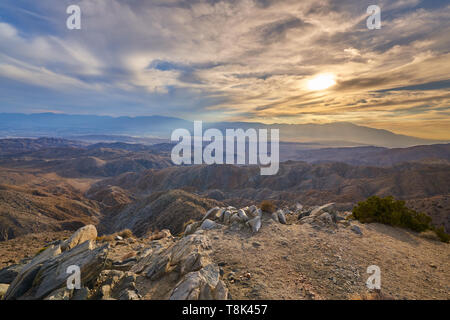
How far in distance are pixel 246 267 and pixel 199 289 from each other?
2.14 m

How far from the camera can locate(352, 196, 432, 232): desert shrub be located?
35.8 feet

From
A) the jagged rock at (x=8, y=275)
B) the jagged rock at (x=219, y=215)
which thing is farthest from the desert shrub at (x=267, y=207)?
the jagged rock at (x=8, y=275)

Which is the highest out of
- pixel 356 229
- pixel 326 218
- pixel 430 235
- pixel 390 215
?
pixel 326 218

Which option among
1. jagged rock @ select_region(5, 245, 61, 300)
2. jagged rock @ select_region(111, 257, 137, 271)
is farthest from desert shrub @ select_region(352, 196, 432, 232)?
jagged rock @ select_region(5, 245, 61, 300)

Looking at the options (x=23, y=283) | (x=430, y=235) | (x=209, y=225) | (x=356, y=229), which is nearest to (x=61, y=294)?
(x=23, y=283)

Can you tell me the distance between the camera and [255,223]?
8883mm

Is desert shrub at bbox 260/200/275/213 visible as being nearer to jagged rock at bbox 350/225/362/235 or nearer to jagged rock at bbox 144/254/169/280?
jagged rock at bbox 350/225/362/235

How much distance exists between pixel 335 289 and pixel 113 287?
18.5 feet

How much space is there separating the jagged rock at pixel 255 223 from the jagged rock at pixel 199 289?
4.25 metres

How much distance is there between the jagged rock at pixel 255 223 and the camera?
860cm

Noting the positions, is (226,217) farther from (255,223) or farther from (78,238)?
(78,238)

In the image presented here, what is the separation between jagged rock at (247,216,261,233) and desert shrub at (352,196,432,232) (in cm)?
675

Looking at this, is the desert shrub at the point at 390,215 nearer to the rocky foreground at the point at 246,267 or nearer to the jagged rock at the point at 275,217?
the rocky foreground at the point at 246,267

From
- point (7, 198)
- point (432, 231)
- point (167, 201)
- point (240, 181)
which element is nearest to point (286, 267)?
point (432, 231)
